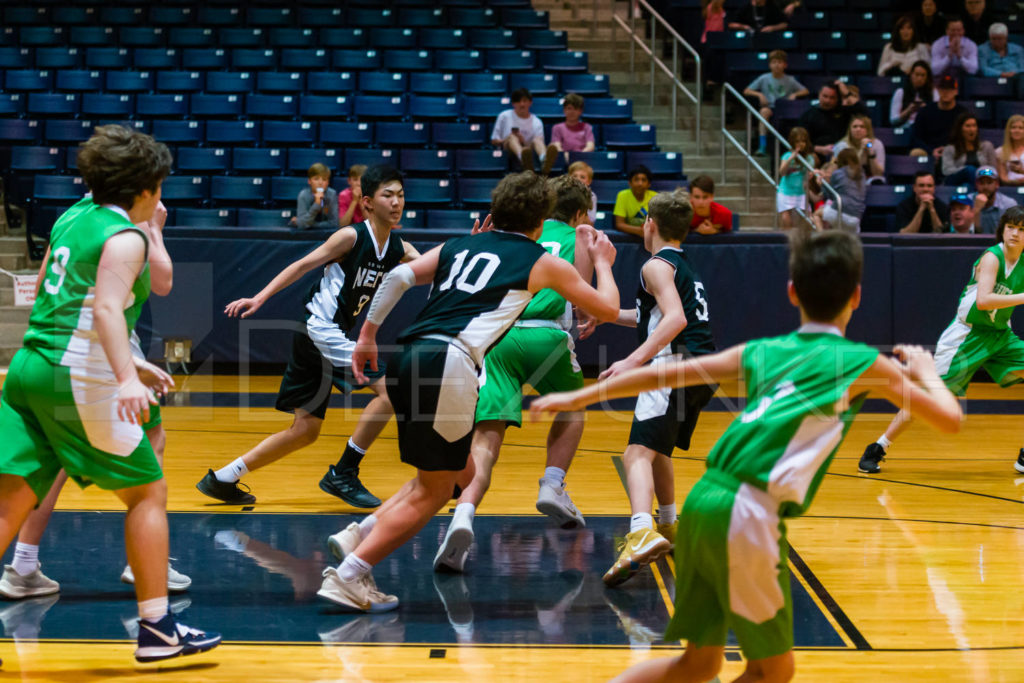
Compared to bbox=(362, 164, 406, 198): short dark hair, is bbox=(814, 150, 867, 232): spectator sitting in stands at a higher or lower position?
lower

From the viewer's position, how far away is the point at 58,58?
13523 mm

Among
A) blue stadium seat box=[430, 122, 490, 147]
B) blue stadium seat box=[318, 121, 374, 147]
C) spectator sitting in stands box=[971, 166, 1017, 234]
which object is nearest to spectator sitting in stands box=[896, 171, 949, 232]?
spectator sitting in stands box=[971, 166, 1017, 234]

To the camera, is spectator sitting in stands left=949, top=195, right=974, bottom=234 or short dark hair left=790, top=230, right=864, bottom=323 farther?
spectator sitting in stands left=949, top=195, right=974, bottom=234

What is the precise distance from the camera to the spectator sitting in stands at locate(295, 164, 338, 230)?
10.2 meters

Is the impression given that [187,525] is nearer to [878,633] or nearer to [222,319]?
[878,633]

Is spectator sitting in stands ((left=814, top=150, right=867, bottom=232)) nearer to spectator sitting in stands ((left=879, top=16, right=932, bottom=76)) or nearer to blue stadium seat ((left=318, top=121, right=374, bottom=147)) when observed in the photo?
spectator sitting in stands ((left=879, top=16, right=932, bottom=76))

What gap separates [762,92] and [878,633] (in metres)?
9.61

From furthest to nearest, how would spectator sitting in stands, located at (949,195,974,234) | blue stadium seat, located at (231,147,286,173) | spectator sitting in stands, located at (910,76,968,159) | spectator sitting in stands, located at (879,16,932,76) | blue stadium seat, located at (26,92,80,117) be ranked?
spectator sitting in stands, located at (879,16,932,76) < blue stadium seat, located at (26,92,80,117) < spectator sitting in stands, located at (910,76,968,159) < blue stadium seat, located at (231,147,286,173) < spectator sitting in stands, located at (949,195,974,234)

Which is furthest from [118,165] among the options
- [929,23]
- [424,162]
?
[929,23]

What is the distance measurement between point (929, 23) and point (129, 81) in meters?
9.60

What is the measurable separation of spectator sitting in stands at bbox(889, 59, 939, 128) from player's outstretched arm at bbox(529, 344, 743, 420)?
1056cm

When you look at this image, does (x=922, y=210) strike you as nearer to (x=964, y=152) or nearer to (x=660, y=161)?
(x=964, y=152)

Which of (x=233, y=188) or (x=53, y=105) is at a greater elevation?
(x=53, y=105)

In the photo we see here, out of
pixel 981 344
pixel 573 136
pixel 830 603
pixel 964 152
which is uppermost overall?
pixel 573 136
